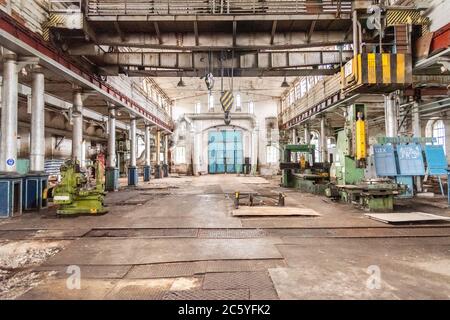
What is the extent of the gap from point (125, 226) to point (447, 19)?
8.97m

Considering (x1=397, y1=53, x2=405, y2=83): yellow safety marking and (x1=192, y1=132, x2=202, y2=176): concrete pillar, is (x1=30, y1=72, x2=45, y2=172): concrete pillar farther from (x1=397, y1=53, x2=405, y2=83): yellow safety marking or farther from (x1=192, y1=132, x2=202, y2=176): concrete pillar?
(x1=192, y1=132, x2=202, y2=176): concrete pillar

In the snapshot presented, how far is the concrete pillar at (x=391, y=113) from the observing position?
1027 cm

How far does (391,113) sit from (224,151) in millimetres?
19842

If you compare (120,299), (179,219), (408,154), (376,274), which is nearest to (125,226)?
(179,219)

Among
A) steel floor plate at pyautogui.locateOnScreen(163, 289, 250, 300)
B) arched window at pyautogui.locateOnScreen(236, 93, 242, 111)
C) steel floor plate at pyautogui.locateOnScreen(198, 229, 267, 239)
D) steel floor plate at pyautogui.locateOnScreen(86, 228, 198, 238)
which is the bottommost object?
steel floor plate at pyautogui.locateOnScreen(198, 229, 267, 239)

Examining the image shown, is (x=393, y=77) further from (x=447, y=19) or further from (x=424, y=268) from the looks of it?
(x=424, y=268)

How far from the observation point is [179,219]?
21.1ft

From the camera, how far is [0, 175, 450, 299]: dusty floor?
2797 millimetres

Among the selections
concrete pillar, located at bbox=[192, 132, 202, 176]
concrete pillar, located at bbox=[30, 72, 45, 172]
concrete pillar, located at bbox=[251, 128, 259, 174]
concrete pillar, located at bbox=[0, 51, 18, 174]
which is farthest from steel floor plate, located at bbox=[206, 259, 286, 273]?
concrete pillar, located at bbox=[192, 132, 202, 176]

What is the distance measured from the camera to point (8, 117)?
6.85 m

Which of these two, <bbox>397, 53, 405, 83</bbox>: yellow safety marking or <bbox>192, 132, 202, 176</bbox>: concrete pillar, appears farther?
<bbox>192, 132, 202, 176</bbox>: concrete pillar

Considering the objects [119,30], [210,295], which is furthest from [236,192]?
[119,30]

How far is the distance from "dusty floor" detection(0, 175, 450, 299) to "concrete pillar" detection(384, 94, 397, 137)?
576cm

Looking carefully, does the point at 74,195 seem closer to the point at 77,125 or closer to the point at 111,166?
the point at 77,125
